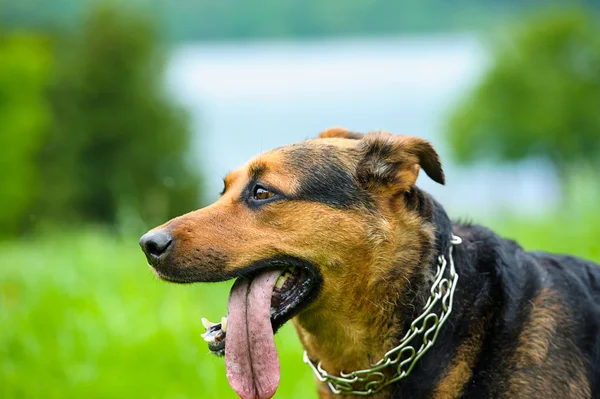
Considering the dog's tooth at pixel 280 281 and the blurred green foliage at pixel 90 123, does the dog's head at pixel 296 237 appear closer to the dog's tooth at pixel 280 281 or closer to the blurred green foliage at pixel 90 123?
the dog's tooth at pixel 280 281

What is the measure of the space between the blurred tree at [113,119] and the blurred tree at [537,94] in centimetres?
2588

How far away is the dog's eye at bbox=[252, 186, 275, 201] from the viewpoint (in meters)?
4.37

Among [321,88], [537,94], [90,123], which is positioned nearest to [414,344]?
[90,123]

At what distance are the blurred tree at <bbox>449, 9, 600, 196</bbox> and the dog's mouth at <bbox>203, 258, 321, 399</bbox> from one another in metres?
55.5

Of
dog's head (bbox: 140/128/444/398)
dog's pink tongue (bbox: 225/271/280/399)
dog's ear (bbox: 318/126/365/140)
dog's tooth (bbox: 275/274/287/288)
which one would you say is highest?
dog's ear (bbox: 318/126/365/140)

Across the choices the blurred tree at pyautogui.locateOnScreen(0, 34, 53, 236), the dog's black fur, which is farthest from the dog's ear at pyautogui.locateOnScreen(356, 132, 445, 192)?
the blurred tree at pyautogui.locateOnScreen(0, 34, 53, 236)

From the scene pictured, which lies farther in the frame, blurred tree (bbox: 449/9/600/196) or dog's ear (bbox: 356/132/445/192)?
blurred tree (bbox: 449/9/600/196)

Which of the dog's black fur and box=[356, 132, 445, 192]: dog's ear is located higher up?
box=[356, 132, 445, 192]: dog's ear

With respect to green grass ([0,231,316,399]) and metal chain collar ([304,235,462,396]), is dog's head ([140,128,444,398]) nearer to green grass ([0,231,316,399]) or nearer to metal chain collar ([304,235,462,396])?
metal chain collar ([304,235,462,396])

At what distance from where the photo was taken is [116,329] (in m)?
7.34

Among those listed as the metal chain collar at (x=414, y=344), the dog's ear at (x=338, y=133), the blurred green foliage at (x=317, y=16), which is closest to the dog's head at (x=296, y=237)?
the metal chain collar at (x=414, y=344)

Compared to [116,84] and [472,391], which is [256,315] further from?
[116,84]

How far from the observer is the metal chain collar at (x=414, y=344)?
413 centimetres

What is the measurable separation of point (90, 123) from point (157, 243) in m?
40.4
